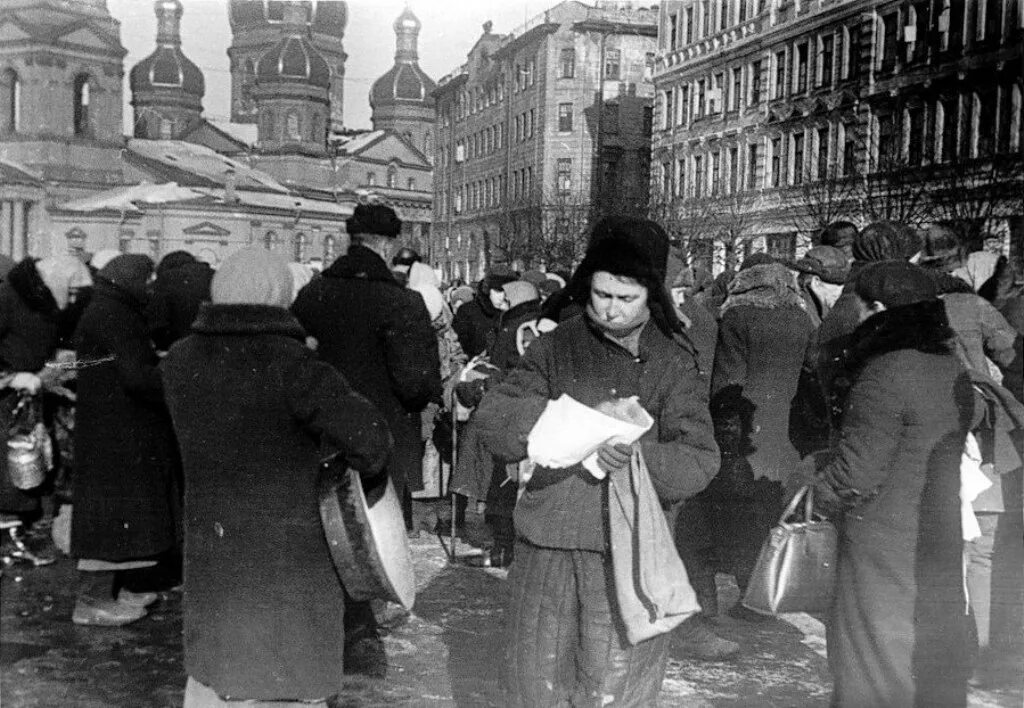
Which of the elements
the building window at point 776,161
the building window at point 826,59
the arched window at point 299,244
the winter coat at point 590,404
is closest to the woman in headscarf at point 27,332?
the winter coat at point 590,404

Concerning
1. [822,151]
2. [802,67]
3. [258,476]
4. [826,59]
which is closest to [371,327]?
[258,476]

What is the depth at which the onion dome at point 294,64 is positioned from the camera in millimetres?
89688

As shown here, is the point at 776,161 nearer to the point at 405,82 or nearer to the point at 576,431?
the point at 576,431

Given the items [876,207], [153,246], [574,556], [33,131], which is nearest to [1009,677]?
[574,556]

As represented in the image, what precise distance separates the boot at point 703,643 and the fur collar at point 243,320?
2892mm

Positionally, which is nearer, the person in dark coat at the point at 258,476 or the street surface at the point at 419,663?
the person in dark coat at the point at 258,476

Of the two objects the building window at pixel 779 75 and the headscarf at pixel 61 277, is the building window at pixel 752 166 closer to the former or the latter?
the building window at pixel 779 75

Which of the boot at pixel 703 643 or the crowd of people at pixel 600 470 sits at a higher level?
the crowd of people at pixel 600 470

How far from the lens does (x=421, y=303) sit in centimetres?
588

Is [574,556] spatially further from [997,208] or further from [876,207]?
[876,207]

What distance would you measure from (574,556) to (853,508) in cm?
108

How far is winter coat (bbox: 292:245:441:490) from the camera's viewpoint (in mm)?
5684

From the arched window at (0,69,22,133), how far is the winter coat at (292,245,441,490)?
22.7 metres

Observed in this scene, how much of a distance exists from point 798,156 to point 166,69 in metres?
70.5
